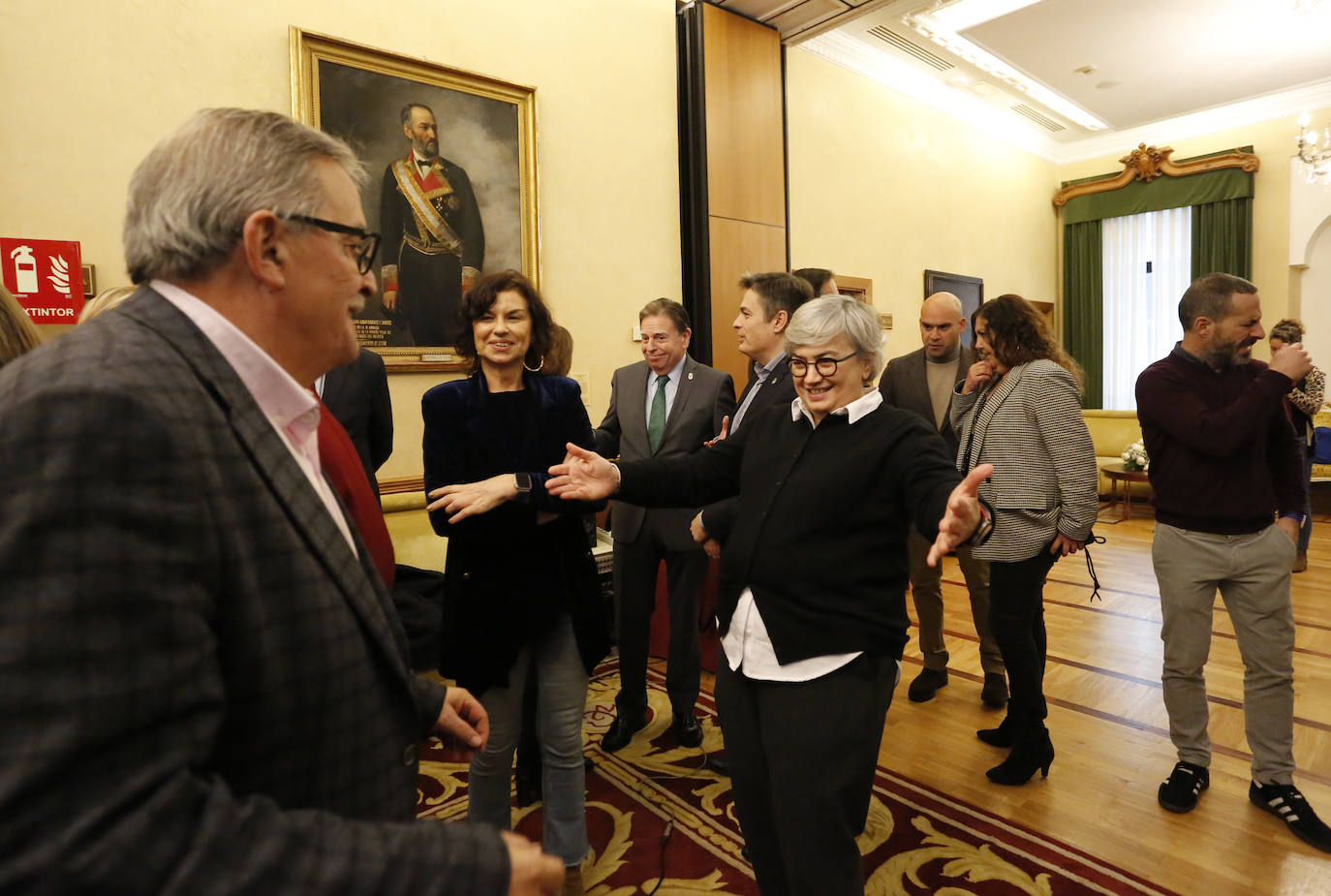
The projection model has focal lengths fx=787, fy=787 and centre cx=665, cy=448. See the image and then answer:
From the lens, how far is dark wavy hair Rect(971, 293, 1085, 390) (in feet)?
8.99

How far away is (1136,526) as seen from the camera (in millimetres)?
7379

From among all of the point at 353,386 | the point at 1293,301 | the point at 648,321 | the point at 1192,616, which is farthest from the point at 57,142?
the point at 1293,301

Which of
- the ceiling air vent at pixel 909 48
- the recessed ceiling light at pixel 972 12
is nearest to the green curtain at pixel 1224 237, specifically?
the ceiling air vent at pixel 909 48

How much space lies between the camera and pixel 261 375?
32.5 inches

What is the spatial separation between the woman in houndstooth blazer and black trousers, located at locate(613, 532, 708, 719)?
Answer: 1120mm

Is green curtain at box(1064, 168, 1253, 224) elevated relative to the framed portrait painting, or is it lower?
elevated

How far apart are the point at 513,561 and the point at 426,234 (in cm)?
274

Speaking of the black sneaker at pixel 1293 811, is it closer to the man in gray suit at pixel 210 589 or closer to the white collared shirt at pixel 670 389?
the white collared shirt at pixel 670 389

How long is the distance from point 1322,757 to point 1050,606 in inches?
80.8

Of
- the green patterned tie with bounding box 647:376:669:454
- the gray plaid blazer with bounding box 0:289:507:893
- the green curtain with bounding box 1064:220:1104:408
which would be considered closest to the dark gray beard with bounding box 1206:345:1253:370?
the green patterned tie with bounding box 647:376:669:454

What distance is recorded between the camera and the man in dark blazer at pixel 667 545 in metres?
3.10

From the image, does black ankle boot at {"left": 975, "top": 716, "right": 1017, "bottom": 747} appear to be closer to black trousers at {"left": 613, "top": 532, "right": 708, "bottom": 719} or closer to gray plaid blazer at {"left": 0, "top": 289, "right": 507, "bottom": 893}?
black trousers at {"left": 613, "top": 532, "right": 708, "bottom": 719}

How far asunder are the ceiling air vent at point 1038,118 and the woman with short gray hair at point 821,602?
8345 mm

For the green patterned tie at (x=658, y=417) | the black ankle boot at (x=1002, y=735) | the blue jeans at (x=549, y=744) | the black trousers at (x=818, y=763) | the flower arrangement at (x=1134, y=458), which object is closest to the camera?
the black trousers at (x=818, y=763)
